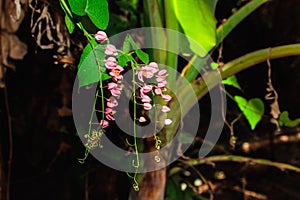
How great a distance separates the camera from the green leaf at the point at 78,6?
2.16 feet

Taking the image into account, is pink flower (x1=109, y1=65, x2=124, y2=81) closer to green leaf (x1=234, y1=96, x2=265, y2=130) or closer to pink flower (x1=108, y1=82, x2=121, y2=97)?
pink flower (x1=108, y1=82, x2=121, y2=97)

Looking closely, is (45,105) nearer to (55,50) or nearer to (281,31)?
(55,50)

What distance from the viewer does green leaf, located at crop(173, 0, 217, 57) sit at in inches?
29.6

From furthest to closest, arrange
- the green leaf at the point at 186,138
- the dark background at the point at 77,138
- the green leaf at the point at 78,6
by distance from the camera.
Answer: the dark background at the point at 77,138 < the green leaf at the point at 186,138 < the green leaf at the point at 78,6

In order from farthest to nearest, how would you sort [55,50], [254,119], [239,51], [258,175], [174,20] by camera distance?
[258,175] → [239,51] → [254,119] → [55,50] → [174,20]

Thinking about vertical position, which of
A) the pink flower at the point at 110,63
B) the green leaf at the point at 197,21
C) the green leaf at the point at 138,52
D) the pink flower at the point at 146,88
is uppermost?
the green leaf at the point at 197,21

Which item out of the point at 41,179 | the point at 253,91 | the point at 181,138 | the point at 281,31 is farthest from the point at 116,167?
the point at 281,31

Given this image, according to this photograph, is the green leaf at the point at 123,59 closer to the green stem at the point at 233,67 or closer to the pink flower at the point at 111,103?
the pink flower at the point at 111,103

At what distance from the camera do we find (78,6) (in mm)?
665

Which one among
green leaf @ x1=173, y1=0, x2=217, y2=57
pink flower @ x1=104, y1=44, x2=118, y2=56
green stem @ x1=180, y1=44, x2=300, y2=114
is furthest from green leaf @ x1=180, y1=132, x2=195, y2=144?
pink flower @ x1=104, y1=44, x2=118, y2=56

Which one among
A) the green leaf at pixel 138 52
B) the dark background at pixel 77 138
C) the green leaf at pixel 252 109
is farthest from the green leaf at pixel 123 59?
the green leaf at pixel 252 109

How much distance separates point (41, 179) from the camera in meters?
1.39

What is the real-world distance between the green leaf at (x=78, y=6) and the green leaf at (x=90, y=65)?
64 millimetres

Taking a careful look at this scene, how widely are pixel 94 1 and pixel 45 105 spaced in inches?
26.6
